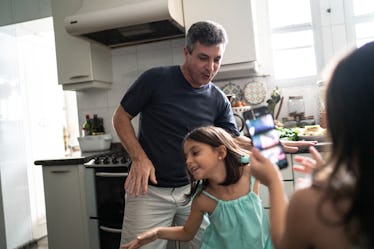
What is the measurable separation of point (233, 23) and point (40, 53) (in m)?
2.09

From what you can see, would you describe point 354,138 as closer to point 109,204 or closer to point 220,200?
point 220,200

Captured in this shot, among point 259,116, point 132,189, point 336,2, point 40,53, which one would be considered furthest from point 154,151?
point 40,53

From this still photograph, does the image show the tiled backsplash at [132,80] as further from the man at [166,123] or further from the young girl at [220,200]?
the young girl at [220,200]

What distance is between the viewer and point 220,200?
110cm

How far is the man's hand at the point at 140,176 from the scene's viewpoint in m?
1.18

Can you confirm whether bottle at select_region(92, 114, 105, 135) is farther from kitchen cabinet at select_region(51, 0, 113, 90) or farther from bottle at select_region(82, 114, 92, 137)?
kitchen cabinet at select_region(51, 0, 113, 90)

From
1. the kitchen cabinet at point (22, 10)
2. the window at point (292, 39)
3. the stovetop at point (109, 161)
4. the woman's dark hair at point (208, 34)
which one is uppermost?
the kitchen cabinet at point (22, 10)

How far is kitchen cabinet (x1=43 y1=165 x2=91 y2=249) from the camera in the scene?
2.14 meters

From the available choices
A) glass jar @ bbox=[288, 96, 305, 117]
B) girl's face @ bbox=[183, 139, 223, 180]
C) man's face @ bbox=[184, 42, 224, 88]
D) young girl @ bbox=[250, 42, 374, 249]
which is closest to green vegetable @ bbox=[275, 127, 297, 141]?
glass jar @ bbox=[288, 96, 305, 117]

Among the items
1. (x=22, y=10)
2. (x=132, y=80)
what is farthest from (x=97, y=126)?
(x=22, y=10)

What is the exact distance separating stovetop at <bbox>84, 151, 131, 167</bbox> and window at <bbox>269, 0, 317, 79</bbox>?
124 centimetres

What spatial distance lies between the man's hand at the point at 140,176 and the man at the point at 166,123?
0.09 m

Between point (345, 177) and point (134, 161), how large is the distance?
84 cm

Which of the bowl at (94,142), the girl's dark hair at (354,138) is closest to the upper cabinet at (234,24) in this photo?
the bowl at (94,142)
